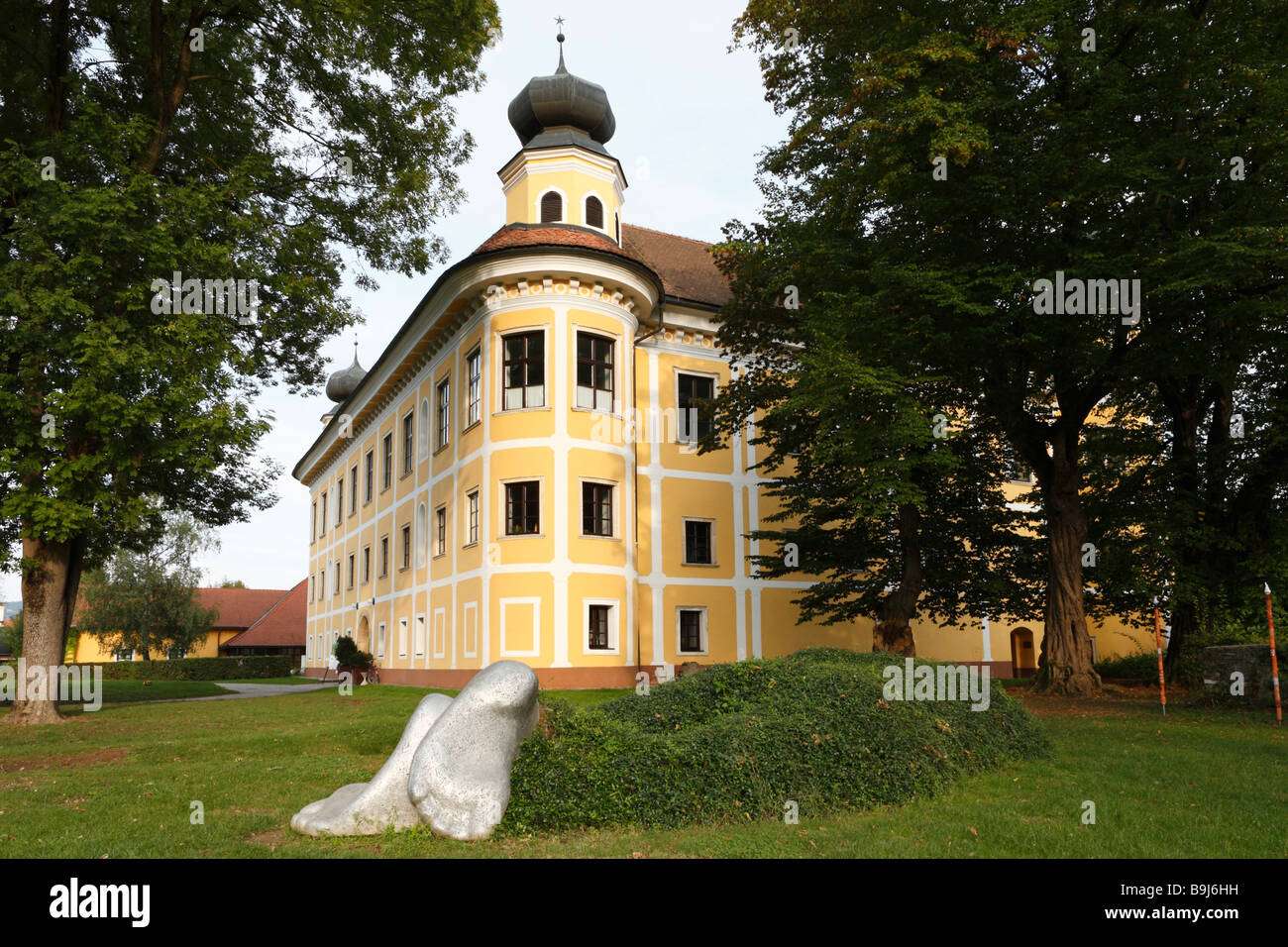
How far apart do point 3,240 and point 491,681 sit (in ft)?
46.6

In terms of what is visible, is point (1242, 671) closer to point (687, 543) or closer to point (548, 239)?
point (687, 543)

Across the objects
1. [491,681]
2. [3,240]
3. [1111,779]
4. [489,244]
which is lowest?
[1111,779]

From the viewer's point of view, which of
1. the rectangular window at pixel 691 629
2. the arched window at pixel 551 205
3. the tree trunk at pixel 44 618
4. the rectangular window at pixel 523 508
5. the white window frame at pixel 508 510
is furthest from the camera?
the rectangular window at pixel 691 629

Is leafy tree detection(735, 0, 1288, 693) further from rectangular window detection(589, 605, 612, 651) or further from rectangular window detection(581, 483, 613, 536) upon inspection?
rectangular window detection(589, 605, 612, 651)

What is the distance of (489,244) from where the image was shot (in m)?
25.4

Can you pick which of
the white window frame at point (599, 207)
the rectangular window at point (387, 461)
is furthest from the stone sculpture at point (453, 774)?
the rectangular window at point (387, 461)

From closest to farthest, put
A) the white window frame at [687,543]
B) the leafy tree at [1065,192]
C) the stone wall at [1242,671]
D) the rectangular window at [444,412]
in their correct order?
the stone wall at [1242,671] → the leafy tree at [1065,192] → the white window frame at [687,543] → the rectangular window at [444,412]

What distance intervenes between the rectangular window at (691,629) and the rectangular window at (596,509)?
12.6 ft

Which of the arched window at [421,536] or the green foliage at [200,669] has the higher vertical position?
the arched window at [421,536]

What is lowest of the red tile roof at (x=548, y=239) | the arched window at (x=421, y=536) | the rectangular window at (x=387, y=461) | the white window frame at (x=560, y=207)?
→ the arched window at (x=421, y=536)

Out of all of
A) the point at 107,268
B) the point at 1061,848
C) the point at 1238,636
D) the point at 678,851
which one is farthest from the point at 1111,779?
the point at 107,268

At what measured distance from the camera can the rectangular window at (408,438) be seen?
32.8m

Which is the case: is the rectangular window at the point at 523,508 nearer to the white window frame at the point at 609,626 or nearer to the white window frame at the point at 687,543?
the white window frame at the point at 609,626

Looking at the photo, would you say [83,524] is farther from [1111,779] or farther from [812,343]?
[1111,779]
